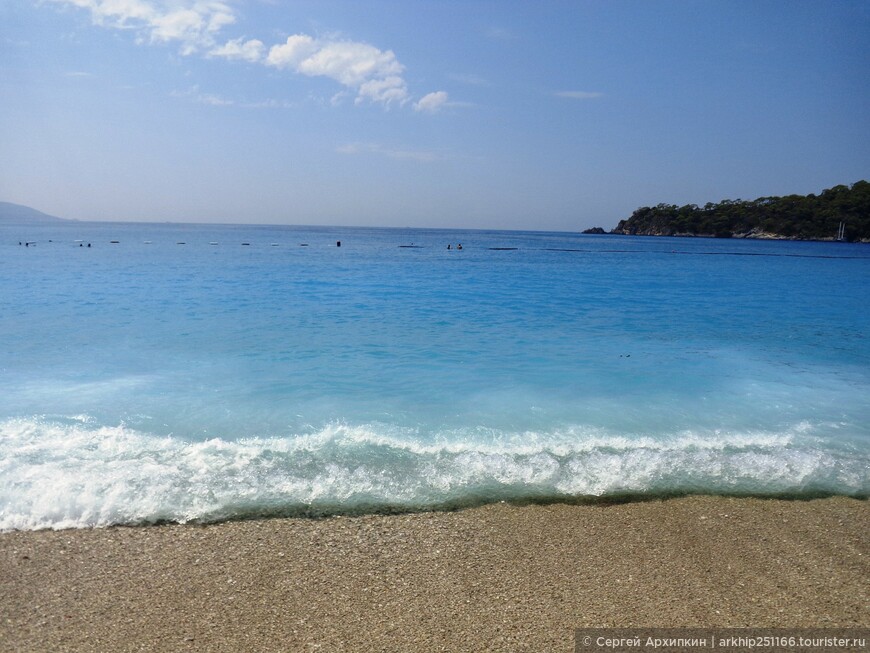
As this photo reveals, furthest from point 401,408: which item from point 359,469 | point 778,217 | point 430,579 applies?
point 778,217

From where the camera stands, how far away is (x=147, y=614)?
13.1ft

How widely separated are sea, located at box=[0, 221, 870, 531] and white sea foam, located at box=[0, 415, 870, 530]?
3 cm

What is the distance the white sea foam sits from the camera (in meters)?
5.68

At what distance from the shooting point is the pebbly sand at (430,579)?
3.85 meters

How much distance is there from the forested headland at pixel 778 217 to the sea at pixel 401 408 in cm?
11834

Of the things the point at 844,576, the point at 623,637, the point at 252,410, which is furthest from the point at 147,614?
the point at 844,576

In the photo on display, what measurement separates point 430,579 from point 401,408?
473 centimetres

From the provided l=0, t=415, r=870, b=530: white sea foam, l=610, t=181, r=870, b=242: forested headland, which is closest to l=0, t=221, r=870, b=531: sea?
l=0, t=415, r=870, b=530: white sea foam

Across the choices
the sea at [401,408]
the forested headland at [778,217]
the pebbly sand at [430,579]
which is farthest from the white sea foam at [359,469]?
Answer: the forested headland at [778,217]

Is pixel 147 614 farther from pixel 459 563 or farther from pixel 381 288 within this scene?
pixel 381 288

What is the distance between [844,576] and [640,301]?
21.5 m

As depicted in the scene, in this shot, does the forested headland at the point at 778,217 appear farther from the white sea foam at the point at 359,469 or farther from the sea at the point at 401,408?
the white sea foam at the point at 359,469

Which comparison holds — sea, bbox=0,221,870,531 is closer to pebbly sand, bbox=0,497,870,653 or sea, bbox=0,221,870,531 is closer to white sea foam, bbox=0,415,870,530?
white sea foam, bbox=0,415,870,530

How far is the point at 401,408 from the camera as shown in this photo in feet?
30.0
